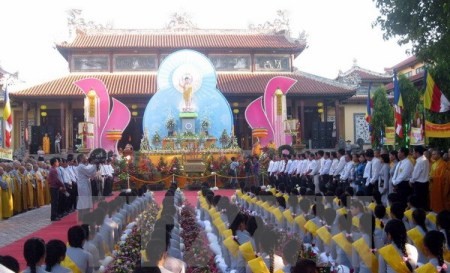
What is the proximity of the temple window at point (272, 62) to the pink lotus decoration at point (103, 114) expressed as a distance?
9.75 metres

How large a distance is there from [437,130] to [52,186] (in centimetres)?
877

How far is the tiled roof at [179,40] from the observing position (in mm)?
32562

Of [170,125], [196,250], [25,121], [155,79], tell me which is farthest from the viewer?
[155,79]

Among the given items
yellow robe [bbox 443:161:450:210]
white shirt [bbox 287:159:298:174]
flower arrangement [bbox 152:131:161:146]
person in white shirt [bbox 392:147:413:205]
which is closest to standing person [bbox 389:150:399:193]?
person in white shirt [bbox 392:147:413:205]

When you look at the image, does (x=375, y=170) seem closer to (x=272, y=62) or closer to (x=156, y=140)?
(x=156, y=140)

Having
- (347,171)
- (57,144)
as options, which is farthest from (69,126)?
(347,171)

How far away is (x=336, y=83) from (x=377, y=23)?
66.0 feet

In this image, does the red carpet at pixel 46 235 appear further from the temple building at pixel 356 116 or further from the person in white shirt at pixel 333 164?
the temple building at pixel 356 116

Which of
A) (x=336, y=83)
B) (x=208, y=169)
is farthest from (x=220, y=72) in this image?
(x=208, y=169)

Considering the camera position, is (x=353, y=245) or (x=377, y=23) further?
(x=377, y=23)

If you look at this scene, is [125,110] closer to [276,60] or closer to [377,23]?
[276,60]

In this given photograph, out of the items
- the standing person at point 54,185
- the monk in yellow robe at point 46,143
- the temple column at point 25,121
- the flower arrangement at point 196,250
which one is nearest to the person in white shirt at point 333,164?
the flower arrangement at point 196,250

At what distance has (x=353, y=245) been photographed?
574cm

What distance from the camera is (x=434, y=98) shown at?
42.4 ft
